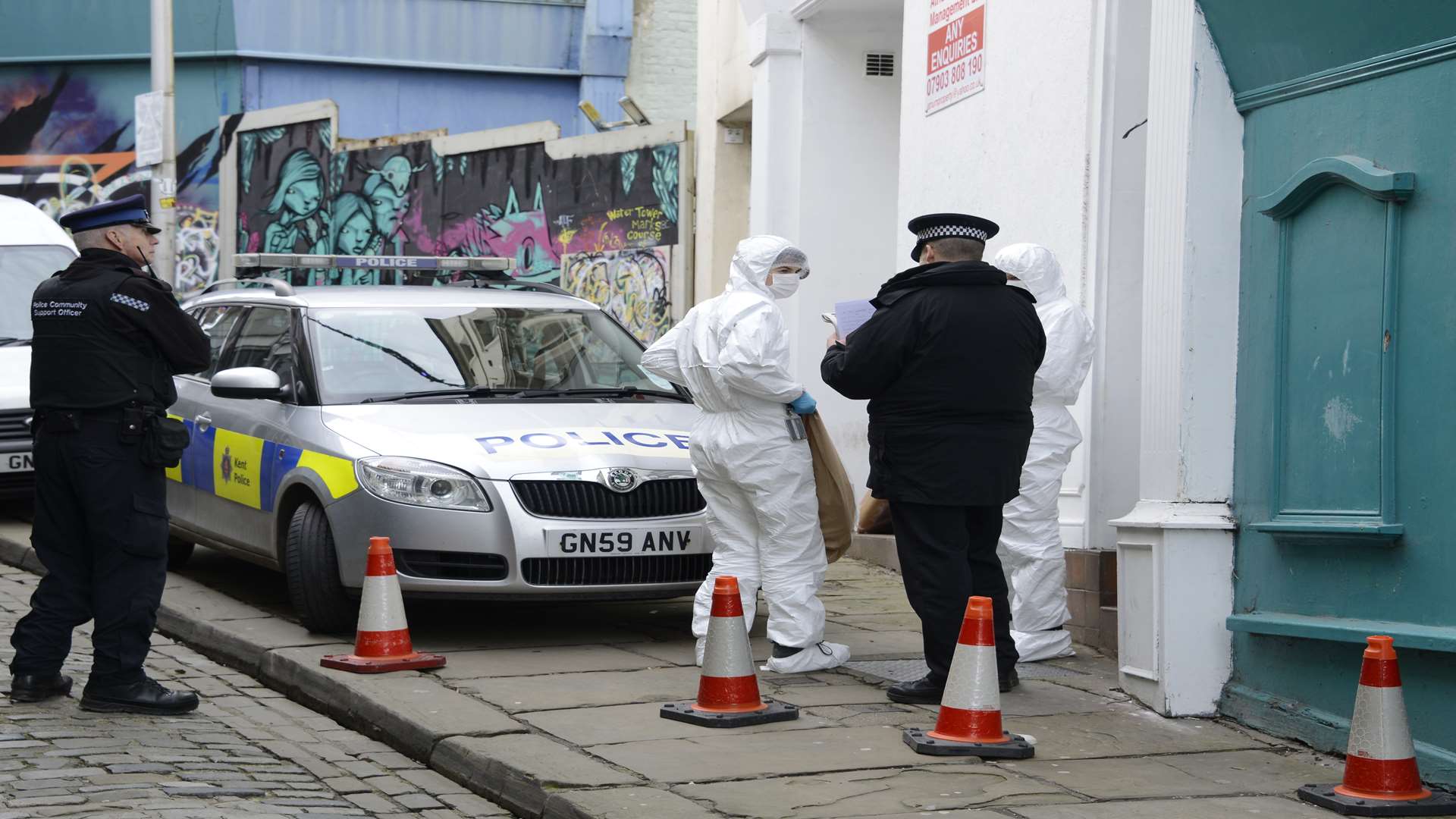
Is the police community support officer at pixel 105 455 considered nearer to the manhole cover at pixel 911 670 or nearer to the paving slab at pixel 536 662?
the paving slab at pixel 536 662

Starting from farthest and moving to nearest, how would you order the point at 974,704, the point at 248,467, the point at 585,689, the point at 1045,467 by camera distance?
1. the point at 248,467
2. the point at 1045,467
3. the point at 585,689
4. the point at 974,704

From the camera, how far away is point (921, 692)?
6523 millimetres

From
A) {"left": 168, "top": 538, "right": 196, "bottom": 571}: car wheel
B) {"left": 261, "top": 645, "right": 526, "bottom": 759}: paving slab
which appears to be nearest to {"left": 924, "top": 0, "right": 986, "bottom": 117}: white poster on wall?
{"left": 261, "top": 645, "right": 526, "bottom": 759}: paving slab

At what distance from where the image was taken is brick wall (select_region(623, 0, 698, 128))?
87.0ft

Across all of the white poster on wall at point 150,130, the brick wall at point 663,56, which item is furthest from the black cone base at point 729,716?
the brick wall at point 663,56

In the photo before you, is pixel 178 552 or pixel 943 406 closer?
pixel 943 406

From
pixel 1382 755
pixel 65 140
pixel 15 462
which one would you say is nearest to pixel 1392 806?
pixel 1382 755

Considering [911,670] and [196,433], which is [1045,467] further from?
[196,433]

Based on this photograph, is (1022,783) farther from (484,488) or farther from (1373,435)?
(484,488)

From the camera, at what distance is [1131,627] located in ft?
21.9

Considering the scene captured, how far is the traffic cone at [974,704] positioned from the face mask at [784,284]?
2137 mm

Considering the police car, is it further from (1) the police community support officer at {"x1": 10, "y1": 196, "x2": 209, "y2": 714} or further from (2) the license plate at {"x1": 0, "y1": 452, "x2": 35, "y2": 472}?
(2) the license plate at {"x1": 0, "y1": 452, "x2": 35, "y2": 472}

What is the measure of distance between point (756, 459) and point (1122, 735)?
181 cm

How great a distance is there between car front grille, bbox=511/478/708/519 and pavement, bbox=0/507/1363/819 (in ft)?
2.01
